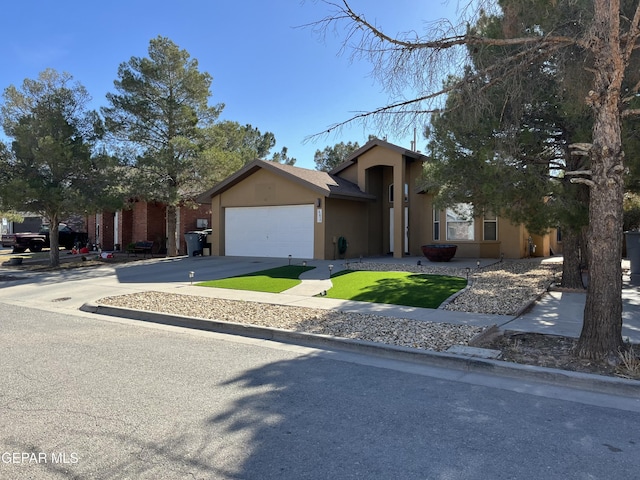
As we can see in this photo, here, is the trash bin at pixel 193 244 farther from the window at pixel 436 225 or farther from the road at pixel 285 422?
the road at pixel 285 422

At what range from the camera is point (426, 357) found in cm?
600

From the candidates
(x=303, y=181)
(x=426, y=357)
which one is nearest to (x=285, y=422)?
(x=426, y=357)

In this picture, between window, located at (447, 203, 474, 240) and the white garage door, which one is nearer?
the white garage door

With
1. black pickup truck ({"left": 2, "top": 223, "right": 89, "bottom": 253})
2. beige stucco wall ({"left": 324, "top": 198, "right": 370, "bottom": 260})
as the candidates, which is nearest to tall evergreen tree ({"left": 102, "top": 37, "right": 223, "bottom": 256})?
beige stucco wall ({"left": 324, "top": 198, "right": 370, "bottom": 260})

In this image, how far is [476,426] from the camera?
13.0 feet

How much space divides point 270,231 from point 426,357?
15.1 m

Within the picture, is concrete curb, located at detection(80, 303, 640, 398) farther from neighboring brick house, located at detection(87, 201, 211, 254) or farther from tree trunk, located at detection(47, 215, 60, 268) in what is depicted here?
neighboring brick house, located at detection(87, 201, 211, 254)

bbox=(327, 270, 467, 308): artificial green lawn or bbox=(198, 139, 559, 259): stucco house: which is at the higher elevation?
bbox=(198, 139, 559, 259): stucco house

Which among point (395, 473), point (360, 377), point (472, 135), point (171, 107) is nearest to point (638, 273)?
point (472, 135)

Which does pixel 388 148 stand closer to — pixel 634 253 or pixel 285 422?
pixel 634 253

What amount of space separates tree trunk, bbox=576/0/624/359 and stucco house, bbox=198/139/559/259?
12644 millimetres

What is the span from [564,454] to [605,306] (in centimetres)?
290

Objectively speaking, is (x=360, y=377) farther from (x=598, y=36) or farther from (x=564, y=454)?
(x=598, y=36)

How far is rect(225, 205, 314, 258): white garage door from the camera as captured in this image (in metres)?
19.4
